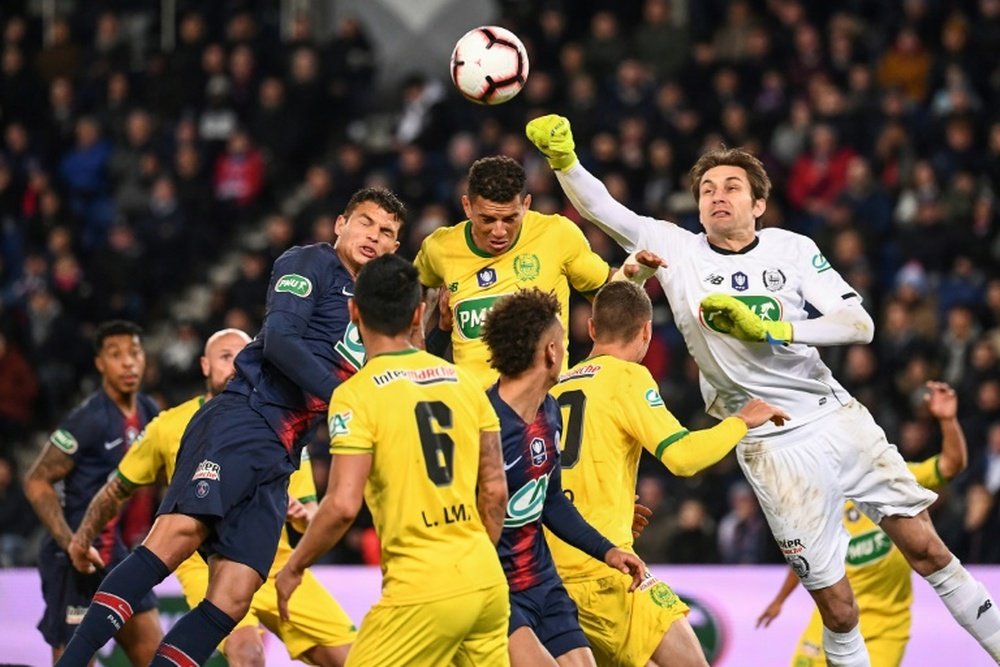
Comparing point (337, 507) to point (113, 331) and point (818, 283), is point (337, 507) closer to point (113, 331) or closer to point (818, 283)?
point (818, 283)

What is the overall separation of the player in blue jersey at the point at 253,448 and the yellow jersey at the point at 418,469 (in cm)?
112

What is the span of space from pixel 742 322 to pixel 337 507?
2519 mm

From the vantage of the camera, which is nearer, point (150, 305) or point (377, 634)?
point (377, 634)

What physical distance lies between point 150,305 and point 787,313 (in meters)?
11.8

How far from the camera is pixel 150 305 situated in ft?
61.8

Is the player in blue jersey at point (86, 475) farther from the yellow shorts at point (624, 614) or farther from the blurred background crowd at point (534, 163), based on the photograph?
the blurred background crowd at point (534, 163)

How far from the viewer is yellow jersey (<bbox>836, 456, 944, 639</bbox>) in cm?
978

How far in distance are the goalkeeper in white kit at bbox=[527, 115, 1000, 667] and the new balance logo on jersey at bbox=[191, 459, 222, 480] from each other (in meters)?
2.28

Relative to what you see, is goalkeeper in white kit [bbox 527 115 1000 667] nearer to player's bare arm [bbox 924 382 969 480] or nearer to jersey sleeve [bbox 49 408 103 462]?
player's bare arm [bbox 924 382 969 480]

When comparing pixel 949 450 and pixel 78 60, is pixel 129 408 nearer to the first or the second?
pixel 949 450

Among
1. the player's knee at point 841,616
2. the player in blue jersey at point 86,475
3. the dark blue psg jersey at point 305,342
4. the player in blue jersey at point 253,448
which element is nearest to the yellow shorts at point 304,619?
the player in blue jersey at point 86,475

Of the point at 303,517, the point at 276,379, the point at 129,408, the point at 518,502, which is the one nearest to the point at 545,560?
the point at 518,502

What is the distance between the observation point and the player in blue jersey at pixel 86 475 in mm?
9578

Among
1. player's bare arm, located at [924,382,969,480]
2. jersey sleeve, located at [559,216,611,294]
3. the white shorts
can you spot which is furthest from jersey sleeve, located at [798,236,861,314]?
jersey sleeve, located at [559,216,611,294]
